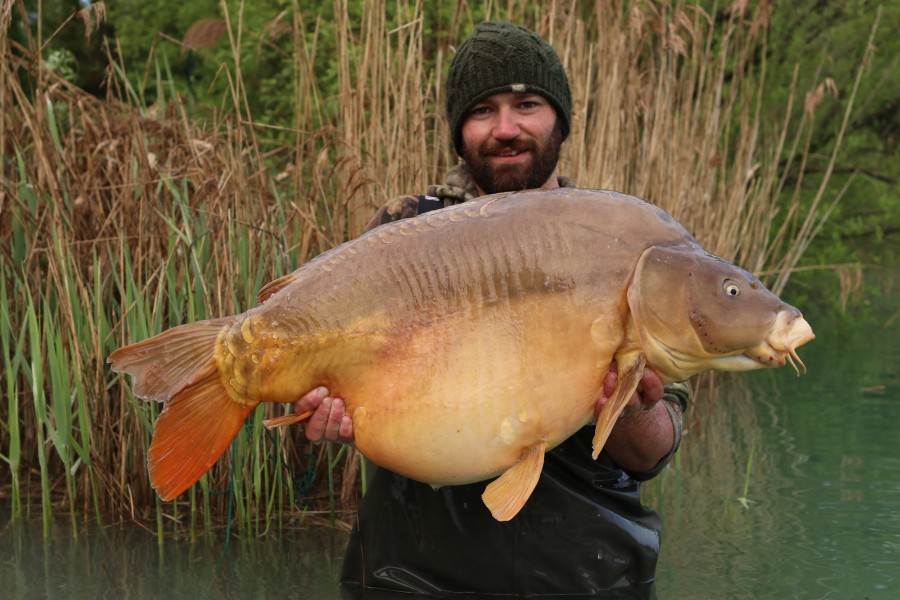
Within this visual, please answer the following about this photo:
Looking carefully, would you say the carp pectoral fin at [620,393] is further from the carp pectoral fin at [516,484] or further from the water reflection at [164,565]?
the water reflection at [164,565]

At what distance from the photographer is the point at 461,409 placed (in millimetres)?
1667

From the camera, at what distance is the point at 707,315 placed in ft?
5.40

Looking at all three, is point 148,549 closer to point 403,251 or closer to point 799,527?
point 403,251

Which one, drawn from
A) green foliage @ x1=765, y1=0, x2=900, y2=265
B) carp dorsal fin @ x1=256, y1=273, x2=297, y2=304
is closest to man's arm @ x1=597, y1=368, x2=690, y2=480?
carp dorsal fin @ x1=256, y1=273, x2=297, y2=304

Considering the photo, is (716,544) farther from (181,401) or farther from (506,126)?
(181,401)

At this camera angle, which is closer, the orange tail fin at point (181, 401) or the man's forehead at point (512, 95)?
the orange tail fin at point (181, 401)

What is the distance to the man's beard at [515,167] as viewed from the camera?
240 centimetres

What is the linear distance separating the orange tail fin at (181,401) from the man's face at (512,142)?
93 cm

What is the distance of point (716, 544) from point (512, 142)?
4.79 ft

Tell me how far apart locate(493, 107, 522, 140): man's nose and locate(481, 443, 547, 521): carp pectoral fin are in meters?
0.96

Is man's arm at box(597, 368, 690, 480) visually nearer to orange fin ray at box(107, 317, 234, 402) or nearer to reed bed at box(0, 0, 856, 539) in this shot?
orange fin ray at box(107, 317, 234, 402)

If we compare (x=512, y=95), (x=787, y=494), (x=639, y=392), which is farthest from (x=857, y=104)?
(x=639, y=392)

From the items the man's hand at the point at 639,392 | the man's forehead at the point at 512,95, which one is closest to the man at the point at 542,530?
the man's hand at the point at 639,392

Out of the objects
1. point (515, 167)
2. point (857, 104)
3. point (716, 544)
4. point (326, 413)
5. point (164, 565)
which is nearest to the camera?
point (326, 413)
